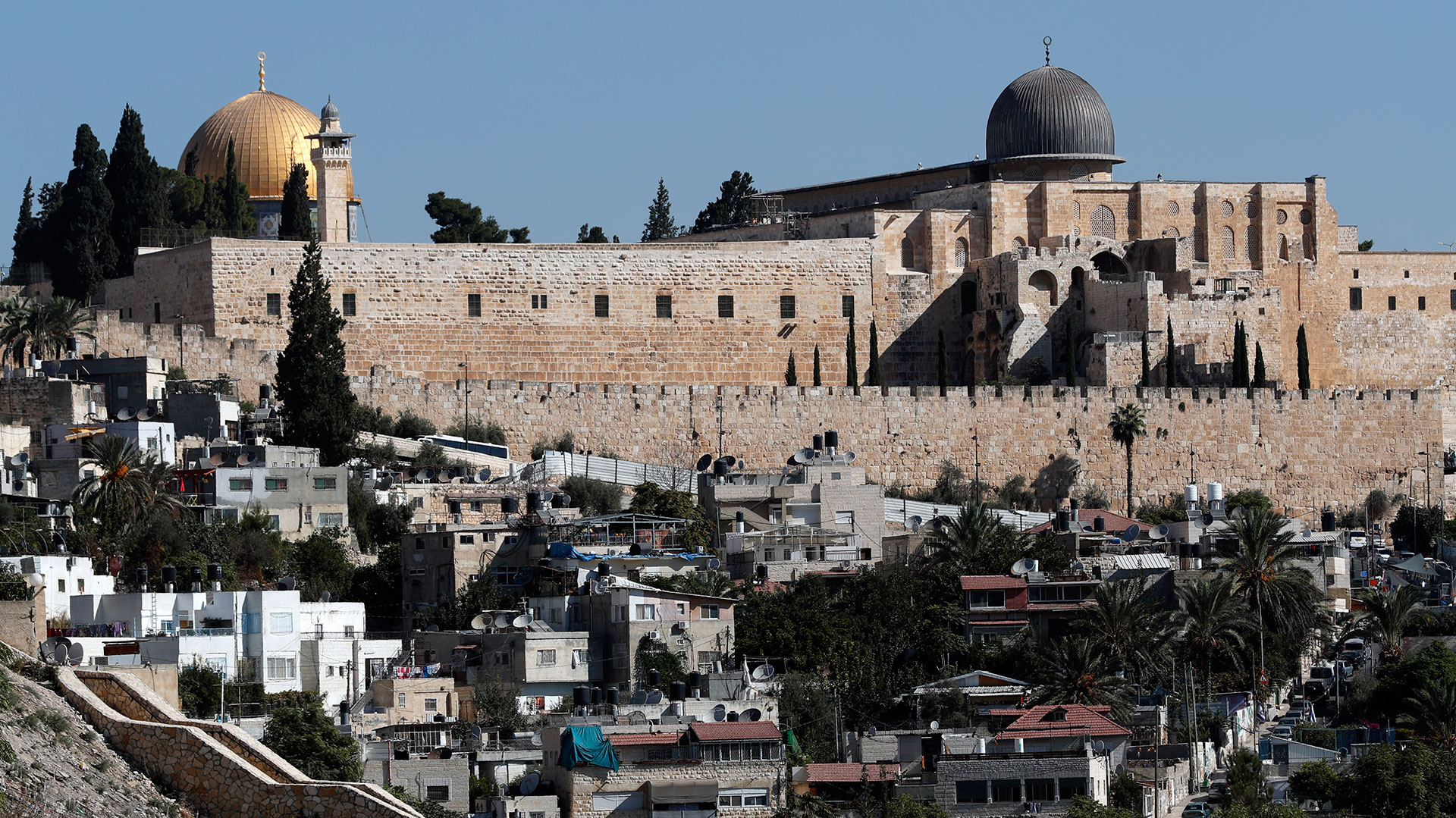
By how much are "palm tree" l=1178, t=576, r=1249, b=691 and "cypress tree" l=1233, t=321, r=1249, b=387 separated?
50.0 ft

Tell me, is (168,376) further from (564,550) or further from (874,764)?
(874,764)

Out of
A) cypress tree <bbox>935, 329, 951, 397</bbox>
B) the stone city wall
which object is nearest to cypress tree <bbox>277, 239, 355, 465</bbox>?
the stone city wall

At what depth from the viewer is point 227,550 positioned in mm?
32469

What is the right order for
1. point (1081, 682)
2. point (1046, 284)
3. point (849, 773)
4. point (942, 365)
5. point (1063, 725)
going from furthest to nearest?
point (1046, 284) → point (942, 365) → point (1081, 682) → point (1063, 725) → point (849, 773)

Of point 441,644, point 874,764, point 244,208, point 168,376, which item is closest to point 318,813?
point 874,764

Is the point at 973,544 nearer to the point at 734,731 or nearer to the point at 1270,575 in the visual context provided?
the point at 1270,575

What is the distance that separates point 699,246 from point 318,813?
32.1 m

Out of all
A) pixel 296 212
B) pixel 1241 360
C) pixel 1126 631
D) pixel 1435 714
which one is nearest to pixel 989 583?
pixel 1126 631

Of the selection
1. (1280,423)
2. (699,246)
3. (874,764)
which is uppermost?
(699,246)

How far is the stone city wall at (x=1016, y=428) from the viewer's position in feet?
141

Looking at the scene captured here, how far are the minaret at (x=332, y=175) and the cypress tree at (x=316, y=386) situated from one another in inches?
343

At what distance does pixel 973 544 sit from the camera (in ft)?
112

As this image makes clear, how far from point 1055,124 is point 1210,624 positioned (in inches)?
867

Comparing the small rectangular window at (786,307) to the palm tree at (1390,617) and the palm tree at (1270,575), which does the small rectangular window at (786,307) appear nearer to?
the palm tree at (1270,575)
